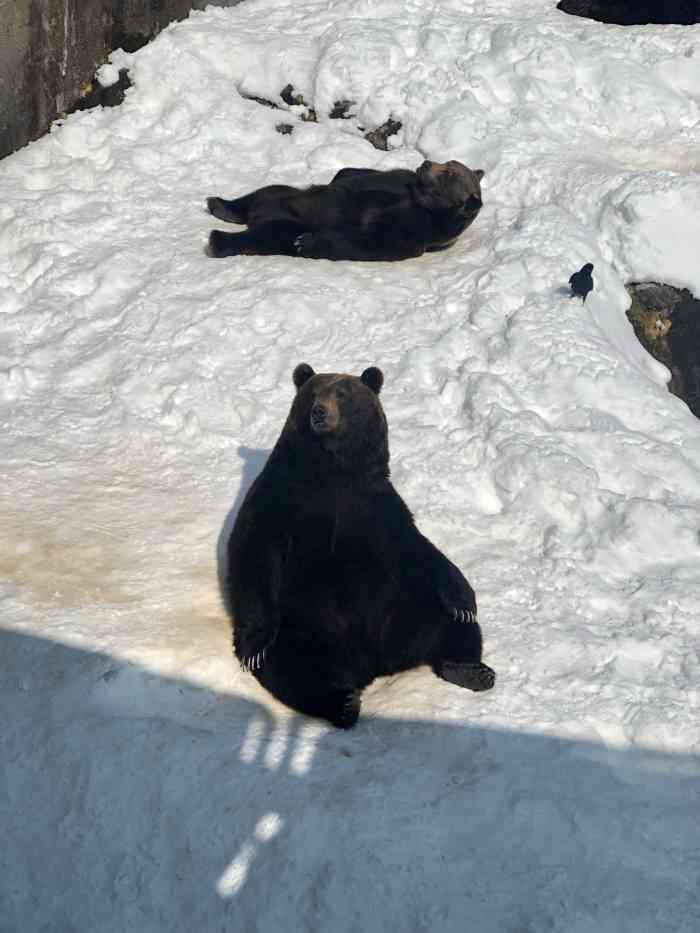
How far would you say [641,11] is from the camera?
9.61m

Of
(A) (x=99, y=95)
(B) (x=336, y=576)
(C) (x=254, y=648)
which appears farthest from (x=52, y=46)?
(C) (x=254, y=648)

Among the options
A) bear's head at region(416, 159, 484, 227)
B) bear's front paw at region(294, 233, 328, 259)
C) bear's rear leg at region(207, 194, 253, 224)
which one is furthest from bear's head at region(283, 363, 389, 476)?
bear's rear leg at region(207, 194, 253, 224)

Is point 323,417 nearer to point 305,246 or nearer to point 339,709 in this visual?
point 339,709

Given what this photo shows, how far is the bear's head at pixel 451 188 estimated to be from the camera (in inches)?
306

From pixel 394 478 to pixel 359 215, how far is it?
8.74ft

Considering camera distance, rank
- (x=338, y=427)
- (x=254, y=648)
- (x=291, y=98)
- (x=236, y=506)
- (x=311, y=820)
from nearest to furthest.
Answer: (x=311, y=820)
(x=254, y=648)
(x=338, y=427)
(x=236, y=506)
(x=291, y=98)

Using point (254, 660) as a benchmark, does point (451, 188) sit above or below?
above

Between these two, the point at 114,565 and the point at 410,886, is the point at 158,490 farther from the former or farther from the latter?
the point at 410,886

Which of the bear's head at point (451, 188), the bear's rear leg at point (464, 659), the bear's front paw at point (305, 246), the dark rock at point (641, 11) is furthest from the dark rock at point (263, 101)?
the bear's rear leg at point (464, 659)

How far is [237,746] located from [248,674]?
0.47m

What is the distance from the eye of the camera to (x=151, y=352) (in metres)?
6.74

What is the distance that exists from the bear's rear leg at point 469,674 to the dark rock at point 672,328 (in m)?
3.41

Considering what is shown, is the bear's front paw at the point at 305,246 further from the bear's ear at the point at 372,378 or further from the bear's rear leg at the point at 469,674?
the bear's rear leg at the point at 469,674

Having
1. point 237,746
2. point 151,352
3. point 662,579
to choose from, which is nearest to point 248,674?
point 237,746
